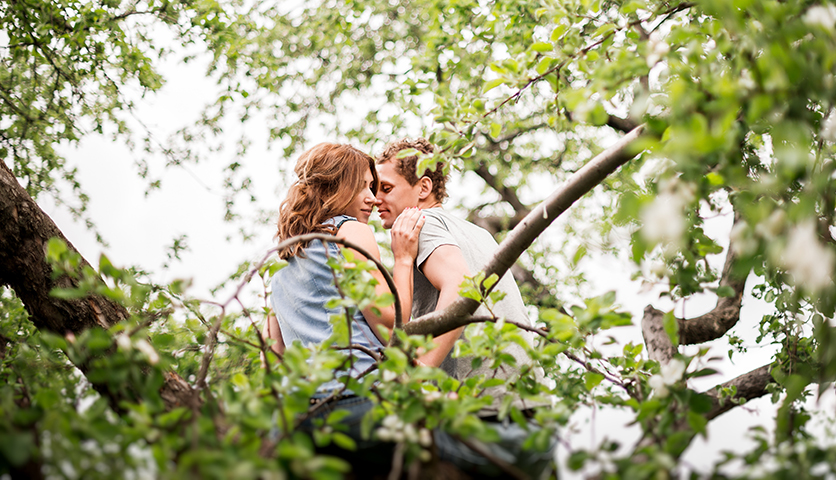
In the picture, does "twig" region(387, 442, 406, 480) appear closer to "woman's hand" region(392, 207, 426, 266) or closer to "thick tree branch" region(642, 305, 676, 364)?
"woman's hand" region(392, 207, 426, 266)

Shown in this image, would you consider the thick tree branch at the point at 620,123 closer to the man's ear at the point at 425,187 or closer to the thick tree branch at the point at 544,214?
the man's ear at the point at 425,187

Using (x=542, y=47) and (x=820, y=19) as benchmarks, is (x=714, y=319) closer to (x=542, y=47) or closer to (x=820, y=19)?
(x=542, y=47)

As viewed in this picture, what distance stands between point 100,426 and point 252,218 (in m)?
7.21

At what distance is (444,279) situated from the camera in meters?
2.14

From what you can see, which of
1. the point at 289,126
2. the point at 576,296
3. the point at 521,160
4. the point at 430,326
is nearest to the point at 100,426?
the point at 430,326

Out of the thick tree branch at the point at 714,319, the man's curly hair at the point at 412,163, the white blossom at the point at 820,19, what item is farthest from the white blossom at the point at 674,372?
the thick tree branch at the point at 714,319

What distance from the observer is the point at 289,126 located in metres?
6.28

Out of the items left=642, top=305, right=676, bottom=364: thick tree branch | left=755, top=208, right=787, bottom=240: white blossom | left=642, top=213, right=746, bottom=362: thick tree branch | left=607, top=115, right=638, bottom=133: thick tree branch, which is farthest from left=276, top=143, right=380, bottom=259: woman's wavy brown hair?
left=607, top=115, right=638, bottom=133: thick tree branch

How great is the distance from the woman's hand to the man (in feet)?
0.10

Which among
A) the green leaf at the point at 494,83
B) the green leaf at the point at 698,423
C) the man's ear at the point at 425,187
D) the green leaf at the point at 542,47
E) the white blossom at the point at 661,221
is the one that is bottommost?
the green leaf at the point at 698,423

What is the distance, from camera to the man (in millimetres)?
1448

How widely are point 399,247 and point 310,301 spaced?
Result: 0.50m

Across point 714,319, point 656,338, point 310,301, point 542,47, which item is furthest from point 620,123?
point 310,301

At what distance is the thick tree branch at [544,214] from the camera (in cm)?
161
